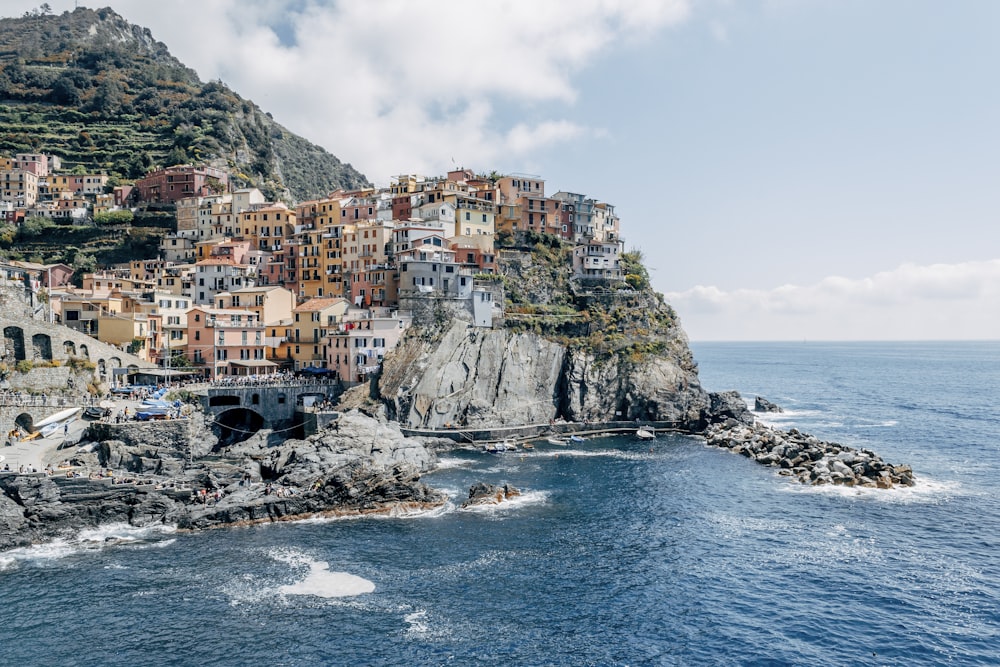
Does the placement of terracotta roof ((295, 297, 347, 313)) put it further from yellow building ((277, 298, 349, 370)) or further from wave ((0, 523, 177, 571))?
wave ((0, 523, 177, 571))

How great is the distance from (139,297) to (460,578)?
6682cm

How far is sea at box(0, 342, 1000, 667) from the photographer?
3738cm

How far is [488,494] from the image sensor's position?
2477 inches

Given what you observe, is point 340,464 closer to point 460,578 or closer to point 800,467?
point 460,578

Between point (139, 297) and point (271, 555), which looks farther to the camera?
point (139, 297)

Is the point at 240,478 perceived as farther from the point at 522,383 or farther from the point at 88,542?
the point at 522,383

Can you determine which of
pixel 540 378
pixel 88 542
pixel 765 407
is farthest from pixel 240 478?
pixel 765 407

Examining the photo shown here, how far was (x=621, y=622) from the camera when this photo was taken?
134 feet

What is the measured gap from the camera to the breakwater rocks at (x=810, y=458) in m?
68.8

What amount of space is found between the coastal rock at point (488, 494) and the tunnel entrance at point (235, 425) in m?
30.4

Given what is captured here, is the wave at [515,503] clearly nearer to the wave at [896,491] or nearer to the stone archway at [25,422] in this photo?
the wave at [896,491]

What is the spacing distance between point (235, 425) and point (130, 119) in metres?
119

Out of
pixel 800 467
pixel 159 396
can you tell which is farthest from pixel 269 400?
pixel 800 467

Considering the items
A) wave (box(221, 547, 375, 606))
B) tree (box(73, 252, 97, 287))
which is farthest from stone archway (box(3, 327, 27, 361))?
wave (box(221, 547, 375, 606))
